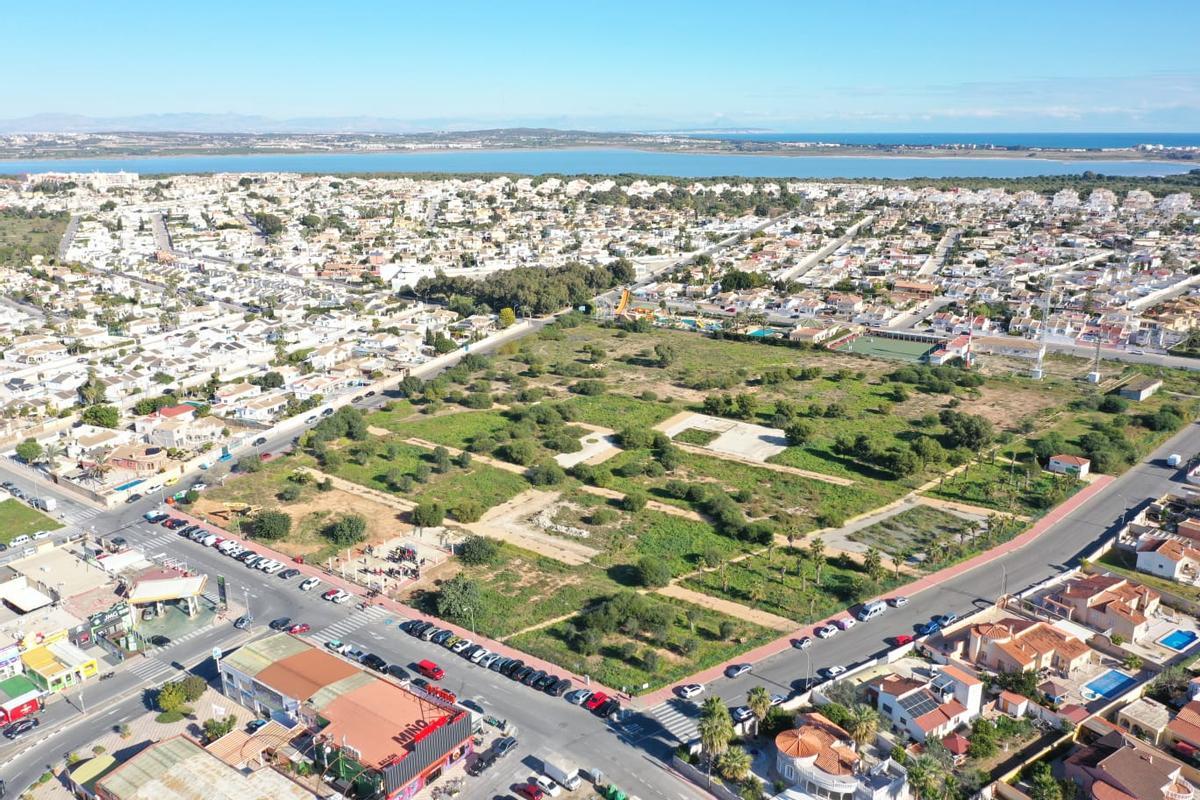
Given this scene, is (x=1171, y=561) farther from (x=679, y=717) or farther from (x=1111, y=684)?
(x=679, y=717)

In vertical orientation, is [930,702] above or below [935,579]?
above

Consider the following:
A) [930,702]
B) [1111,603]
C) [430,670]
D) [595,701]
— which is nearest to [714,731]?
[595,701]

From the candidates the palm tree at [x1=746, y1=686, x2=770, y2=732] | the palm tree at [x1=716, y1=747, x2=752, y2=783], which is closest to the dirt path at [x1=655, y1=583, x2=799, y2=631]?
the palm tree at [x1=746, y1=686, x2=770, y2=732]

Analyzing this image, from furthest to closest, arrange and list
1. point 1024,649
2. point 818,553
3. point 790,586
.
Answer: point 818,553
point 790,586
point 1024,649

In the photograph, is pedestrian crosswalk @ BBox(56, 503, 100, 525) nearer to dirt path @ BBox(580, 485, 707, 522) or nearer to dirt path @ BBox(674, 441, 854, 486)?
dirt path @ BBox(580, 485, 707, 522)

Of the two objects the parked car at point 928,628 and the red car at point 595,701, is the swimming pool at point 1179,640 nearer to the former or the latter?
the parked car at point 928,628

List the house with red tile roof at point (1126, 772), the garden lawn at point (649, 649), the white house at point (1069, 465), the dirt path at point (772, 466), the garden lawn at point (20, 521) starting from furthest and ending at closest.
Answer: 1. the dirt path at point (772, 466)
2. the white house at point (1069, 465)
3. the garden lawn at point (20, 521)
4. the garden lawn at point (649, 649)
5. the house with red tile roof at point (1126, 772)

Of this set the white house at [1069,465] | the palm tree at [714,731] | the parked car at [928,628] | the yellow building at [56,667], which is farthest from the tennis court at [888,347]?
the yellow building at [56,667]
